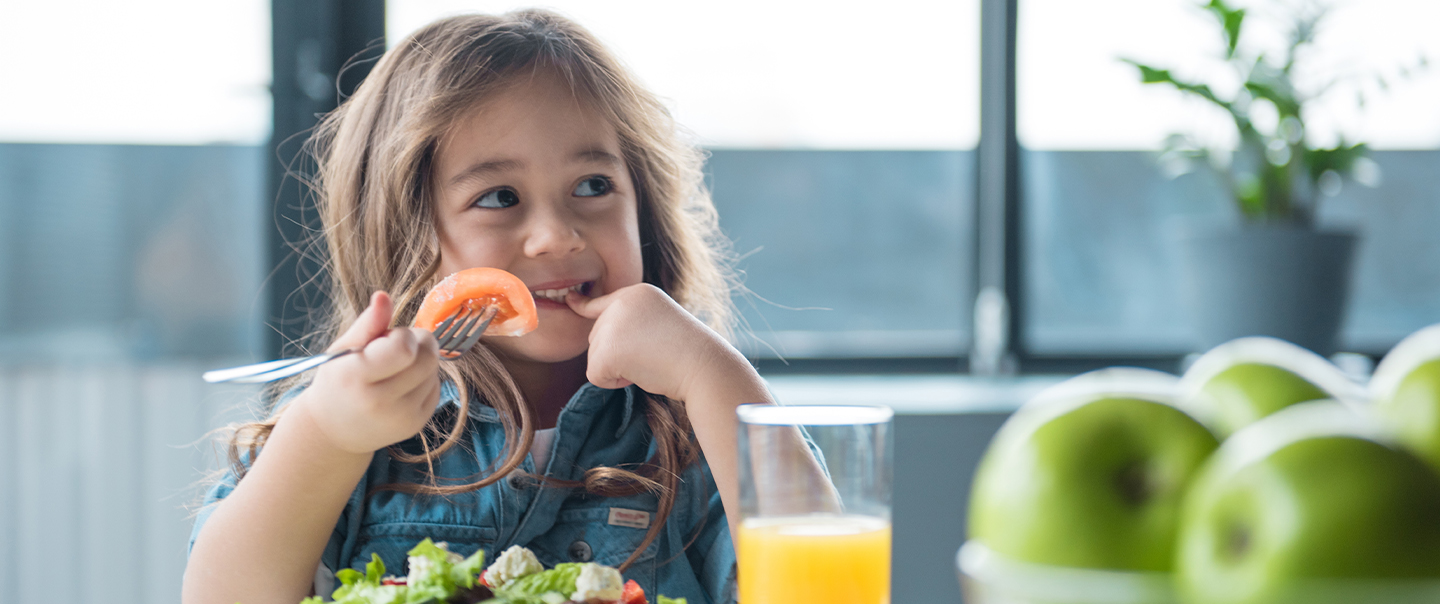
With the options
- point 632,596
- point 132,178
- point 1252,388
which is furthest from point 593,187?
point 132,178

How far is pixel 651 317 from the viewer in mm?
1017

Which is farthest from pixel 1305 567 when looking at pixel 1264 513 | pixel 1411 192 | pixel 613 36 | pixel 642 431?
pixel 1411 192

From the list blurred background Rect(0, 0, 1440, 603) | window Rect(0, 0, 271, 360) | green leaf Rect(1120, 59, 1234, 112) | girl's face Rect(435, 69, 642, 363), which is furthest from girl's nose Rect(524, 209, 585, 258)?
green leaf Rect(1120, 59, 1234, 112)

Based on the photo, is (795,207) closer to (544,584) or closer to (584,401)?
(584,401)

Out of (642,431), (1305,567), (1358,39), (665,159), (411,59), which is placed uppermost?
(1358,39)

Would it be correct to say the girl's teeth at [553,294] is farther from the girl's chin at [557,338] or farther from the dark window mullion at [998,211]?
the dark window mullion at [998,211]

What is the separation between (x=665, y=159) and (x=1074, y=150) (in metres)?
1.52

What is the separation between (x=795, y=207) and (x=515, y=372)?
53.9 inches

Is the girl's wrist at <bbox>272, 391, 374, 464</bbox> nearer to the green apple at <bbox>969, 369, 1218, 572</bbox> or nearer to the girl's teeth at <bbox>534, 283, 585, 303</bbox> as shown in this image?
the girl's teeth at <bbox>534, 283, 585, 303</bbox>

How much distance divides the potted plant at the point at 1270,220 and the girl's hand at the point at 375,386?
1.89m

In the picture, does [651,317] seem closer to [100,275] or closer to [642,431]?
[642,431]

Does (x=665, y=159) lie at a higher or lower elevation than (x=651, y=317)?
higher

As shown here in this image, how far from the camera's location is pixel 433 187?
117 cm

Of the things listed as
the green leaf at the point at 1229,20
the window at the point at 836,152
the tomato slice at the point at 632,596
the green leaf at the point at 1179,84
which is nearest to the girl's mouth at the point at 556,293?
the tomato slice at the point at 632,596
